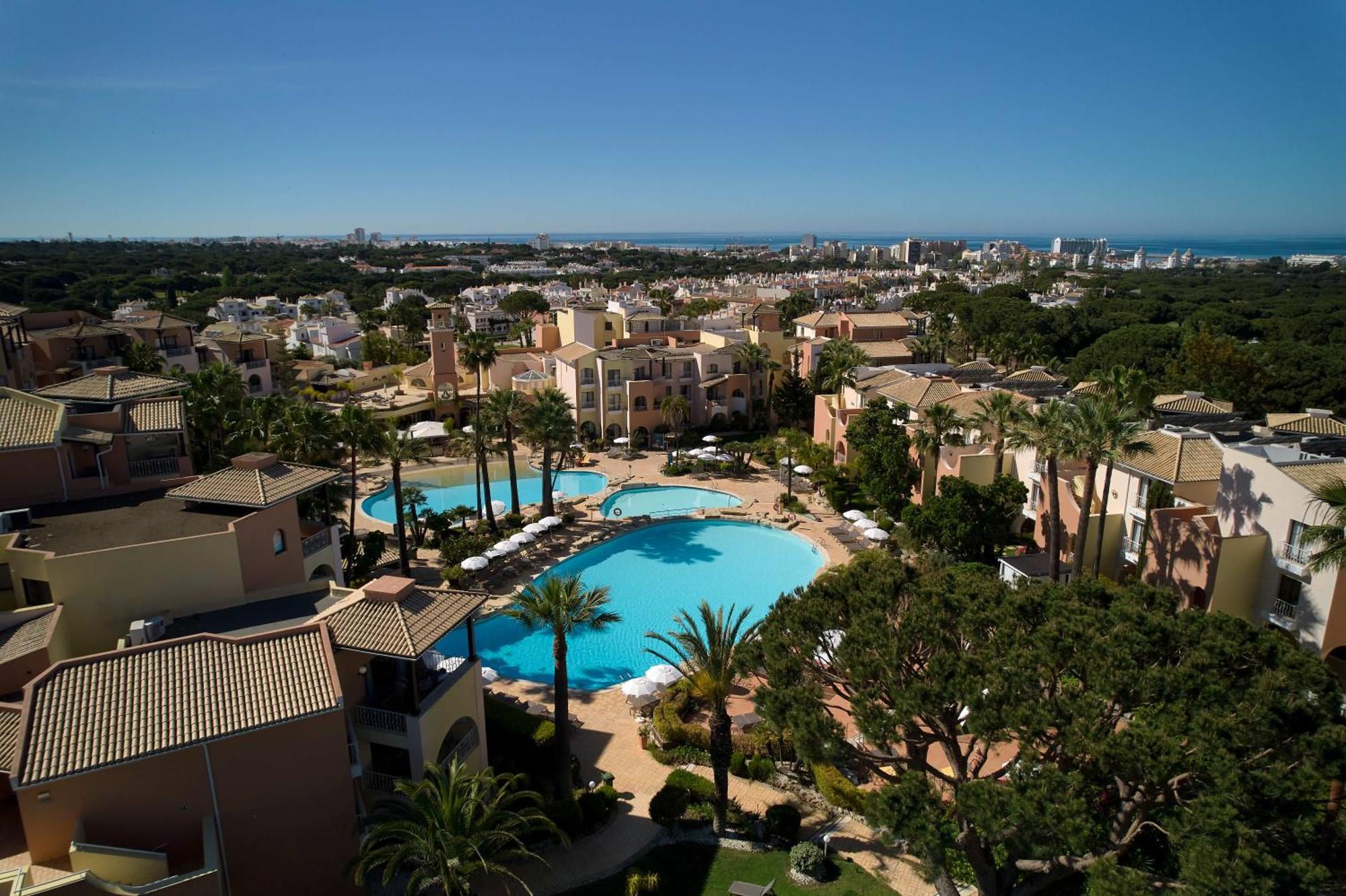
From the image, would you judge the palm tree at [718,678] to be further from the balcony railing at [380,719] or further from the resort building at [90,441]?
the resort building at [90,441]

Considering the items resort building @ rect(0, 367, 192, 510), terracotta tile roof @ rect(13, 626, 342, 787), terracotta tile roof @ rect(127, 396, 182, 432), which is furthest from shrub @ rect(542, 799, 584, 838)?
terracotta tile roof @ rect(127, 396, 182, 432)

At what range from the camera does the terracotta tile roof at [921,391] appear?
40594 mm

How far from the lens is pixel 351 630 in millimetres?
15953

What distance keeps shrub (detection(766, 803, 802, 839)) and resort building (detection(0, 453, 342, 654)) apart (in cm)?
1257

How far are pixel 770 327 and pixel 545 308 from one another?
5968cm

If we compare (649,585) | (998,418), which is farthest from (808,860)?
(998,418)

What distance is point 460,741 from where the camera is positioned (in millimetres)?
17531

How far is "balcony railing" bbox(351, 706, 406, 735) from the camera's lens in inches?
634

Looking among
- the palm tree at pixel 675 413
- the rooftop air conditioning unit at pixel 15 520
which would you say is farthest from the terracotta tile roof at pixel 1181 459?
the rooftop air conditioning unit at pixel 15 520

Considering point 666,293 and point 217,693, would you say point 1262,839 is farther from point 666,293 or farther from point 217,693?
point 666,293

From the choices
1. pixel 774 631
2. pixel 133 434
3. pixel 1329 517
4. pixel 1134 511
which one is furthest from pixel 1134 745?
pixel 133 434

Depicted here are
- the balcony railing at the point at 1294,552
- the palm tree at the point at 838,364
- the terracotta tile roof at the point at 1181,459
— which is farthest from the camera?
the palm tree at the point at 838,364

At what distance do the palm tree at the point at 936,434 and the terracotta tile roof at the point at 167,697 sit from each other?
27.1 meters

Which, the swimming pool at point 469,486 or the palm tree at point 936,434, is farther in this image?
the swimming pool at point 469,486
